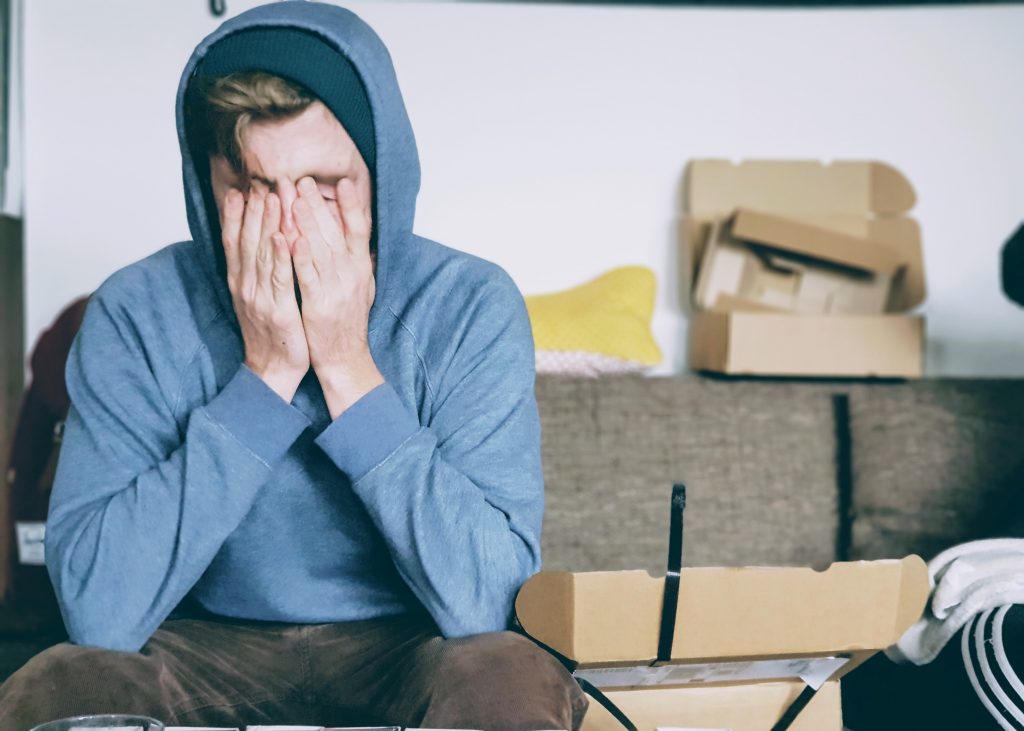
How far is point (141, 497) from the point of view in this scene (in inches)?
36.0

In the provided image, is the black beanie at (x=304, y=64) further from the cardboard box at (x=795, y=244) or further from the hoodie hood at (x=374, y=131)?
the cardboard box at (x=795, y=244)

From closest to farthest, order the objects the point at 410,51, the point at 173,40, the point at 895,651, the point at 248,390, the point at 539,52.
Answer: the point at 248,390 < the point at 895,651 < the point at 173,40 < the point at 410,51 < the point at 539,52

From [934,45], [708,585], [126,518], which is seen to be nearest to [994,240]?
[934,45]

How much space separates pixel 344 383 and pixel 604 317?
0.73 m

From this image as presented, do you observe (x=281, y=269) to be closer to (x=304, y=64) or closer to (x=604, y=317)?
(x=304, y=64)

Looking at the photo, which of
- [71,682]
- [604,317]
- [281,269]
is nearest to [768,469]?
[604,317]

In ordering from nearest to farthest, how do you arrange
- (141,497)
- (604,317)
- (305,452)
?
1. (141,497)
2. (305,452)
3. (604,317)

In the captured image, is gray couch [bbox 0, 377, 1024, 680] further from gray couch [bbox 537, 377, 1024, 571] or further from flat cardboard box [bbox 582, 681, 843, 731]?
flat cardboard box [bbox 582, 681, 843, 731]

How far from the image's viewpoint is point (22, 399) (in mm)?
1636

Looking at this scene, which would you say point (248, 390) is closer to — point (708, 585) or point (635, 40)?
point (708, 585)

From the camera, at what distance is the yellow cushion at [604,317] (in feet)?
5.22

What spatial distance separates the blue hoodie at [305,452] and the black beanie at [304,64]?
0.01 meters

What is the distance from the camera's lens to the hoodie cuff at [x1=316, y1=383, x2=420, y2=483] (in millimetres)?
922

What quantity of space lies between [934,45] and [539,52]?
2.30 feet
